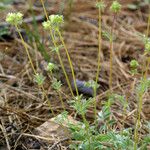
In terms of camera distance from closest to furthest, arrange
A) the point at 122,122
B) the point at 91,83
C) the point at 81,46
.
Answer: the point at 91,83, the point at 122,122, the point at 81,46

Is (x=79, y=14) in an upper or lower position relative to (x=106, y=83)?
upper

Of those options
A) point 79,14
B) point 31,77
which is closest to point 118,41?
point 79,14

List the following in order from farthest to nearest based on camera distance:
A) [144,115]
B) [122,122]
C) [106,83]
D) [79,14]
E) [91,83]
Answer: [79,14]
[106,83]
[144,115]
[122,122]
[91,83]

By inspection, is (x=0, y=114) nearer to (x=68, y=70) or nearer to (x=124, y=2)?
(x=68, y=70)

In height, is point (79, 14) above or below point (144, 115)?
above

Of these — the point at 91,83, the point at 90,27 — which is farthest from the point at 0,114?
the point at 90,27

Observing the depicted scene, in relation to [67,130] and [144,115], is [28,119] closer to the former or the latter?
[67,130]

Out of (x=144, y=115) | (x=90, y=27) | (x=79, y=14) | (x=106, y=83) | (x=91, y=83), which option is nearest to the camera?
(x=91, y=83)

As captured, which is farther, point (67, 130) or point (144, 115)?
point (144, 115)

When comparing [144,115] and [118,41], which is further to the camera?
[118,41]
